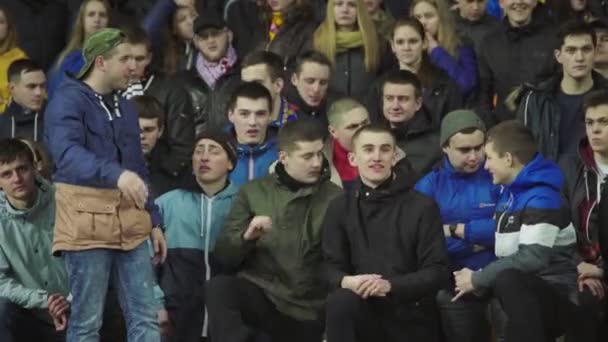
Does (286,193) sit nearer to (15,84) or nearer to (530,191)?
(530,191)

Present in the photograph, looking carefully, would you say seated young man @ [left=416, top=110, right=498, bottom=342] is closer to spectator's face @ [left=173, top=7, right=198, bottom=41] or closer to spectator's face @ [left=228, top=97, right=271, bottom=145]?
spectator's face @ [left=228, top=97, right=271, bottom=145]

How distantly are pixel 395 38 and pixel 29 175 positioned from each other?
2.90m

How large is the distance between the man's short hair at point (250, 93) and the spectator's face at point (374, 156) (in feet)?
4.16

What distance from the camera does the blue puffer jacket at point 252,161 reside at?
9.20 meters


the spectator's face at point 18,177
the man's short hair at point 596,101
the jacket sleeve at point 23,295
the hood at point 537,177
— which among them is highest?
the man's short hair at point 596,101

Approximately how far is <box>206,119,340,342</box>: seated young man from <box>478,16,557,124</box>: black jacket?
209 cm

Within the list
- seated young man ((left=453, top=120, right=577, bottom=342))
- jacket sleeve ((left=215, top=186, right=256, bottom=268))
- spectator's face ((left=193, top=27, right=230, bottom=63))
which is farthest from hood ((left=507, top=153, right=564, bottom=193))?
spectator's face ((left=193, top=27, right=230, bottom=63))

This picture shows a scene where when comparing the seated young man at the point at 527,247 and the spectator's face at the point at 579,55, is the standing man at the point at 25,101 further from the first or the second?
the seated young man at the point at 527,247

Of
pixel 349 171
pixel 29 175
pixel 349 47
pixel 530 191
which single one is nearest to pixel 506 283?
pixel 530 191

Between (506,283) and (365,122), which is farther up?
(365,122)

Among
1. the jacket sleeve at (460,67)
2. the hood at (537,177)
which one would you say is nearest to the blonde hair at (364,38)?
the jacket sleeve at (460,67)

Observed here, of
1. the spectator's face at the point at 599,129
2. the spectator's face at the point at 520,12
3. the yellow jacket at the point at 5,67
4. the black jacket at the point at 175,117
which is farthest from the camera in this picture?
the yellow jacket at the point at 5,67

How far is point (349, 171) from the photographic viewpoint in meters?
9.45

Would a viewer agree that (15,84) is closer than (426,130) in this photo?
No
